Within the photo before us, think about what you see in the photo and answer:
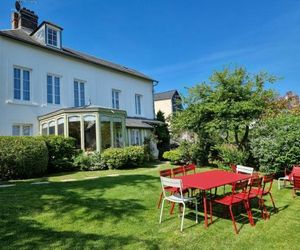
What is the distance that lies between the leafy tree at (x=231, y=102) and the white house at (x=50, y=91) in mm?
5671

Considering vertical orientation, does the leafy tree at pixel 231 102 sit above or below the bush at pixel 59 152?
above

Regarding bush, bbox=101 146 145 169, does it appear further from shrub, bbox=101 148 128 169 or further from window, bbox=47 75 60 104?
window, bbox=47 75 60 104

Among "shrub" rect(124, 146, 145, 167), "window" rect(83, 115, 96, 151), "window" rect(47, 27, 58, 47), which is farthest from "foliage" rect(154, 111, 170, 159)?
"window" rect(47, 27, 58, 47)

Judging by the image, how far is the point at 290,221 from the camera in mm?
5828

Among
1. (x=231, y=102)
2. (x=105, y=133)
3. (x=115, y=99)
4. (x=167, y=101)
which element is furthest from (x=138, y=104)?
(x=167, y=101)

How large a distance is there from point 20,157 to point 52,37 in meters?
10.4

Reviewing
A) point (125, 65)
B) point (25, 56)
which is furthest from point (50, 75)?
point (125, 65)

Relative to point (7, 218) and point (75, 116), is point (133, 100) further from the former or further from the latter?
point (7, 218)

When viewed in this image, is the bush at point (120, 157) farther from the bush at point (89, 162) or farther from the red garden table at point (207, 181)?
the red garden table at point (207, 181)

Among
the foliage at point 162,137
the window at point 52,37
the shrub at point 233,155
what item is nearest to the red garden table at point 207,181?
the shrub at point 233,155

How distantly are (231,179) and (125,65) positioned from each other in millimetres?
23770

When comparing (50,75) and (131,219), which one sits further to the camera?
(50,75)

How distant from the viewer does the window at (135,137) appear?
2101 cm

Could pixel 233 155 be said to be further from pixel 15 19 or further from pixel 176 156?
pixel 15 19
